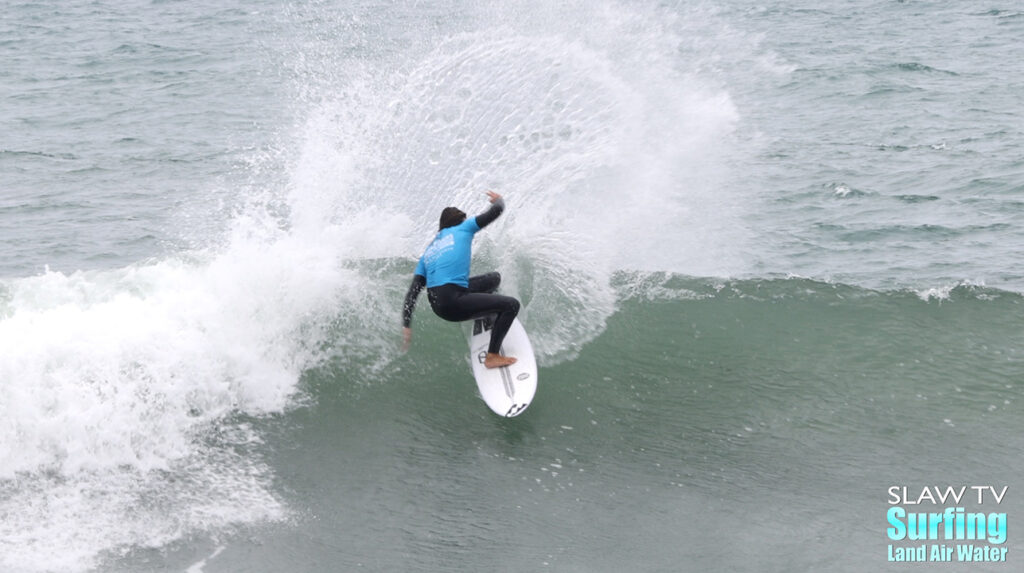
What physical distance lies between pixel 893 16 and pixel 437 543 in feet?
67.4

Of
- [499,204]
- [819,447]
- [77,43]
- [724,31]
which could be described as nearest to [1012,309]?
[819,447]

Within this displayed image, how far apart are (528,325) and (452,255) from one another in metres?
1.52

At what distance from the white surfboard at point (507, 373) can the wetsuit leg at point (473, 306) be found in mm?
276

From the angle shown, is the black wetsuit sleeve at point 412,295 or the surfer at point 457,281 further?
the black wetsuit sleeve at point 412,295

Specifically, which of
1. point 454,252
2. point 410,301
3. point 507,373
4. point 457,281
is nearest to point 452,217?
point 454,252

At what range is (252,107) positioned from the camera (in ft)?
60.0

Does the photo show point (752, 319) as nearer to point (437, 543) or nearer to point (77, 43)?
point (437, 543)

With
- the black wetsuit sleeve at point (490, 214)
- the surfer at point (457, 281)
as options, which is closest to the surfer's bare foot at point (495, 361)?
the surfer at point (457, 281)

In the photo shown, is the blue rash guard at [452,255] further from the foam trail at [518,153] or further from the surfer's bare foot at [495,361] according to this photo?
the foam trail at [518,153]

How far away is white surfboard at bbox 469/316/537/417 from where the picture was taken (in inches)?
344

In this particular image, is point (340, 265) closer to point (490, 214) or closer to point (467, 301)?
point (467, 301)

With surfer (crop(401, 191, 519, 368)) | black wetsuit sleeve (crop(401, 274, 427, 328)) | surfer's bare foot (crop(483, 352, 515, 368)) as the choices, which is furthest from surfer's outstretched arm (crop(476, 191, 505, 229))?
surfer's bare foot (crop(483, 352, 515, 368))

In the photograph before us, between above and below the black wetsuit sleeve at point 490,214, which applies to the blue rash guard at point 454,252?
below

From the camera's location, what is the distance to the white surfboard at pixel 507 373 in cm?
873
